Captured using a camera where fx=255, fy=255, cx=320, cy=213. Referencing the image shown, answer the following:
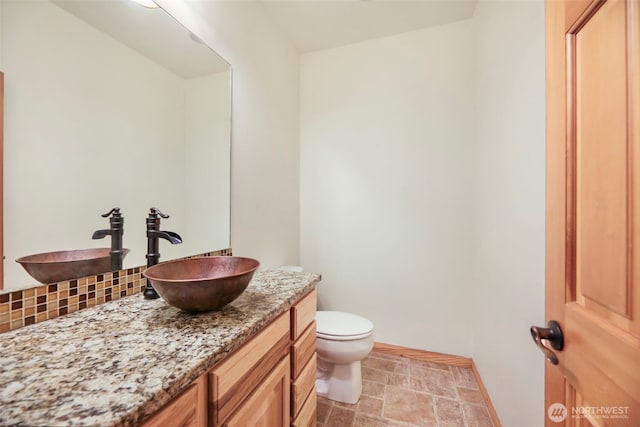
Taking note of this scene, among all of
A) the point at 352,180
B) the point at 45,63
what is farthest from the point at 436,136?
the point at 45,63

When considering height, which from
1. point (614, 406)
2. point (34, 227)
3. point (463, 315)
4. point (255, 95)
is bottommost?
point (463, 315)

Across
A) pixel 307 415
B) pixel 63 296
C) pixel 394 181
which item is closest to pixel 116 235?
pixel 63 296

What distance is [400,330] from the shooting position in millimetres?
2172

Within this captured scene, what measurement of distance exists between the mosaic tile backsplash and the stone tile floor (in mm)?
1311

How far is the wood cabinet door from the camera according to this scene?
29.1 inches

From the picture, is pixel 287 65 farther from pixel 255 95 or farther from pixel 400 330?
pixel 400 330

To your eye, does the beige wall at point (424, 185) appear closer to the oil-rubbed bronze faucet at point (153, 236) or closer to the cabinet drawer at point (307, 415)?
the cabinet drawer at point (307, 415)

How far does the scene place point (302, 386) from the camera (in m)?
1.12

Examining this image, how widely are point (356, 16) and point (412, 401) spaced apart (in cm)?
276

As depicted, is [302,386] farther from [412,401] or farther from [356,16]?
[356,16]

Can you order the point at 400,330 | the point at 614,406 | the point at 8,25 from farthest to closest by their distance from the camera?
the point at 400,330
the point at 8,25
the point at 614,406

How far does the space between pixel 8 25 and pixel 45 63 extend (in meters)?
0.10

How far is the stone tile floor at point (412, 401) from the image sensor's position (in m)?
1.50

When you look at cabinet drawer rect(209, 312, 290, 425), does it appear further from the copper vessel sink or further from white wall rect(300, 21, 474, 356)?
white wall rect(300, 21, 474, 356)
